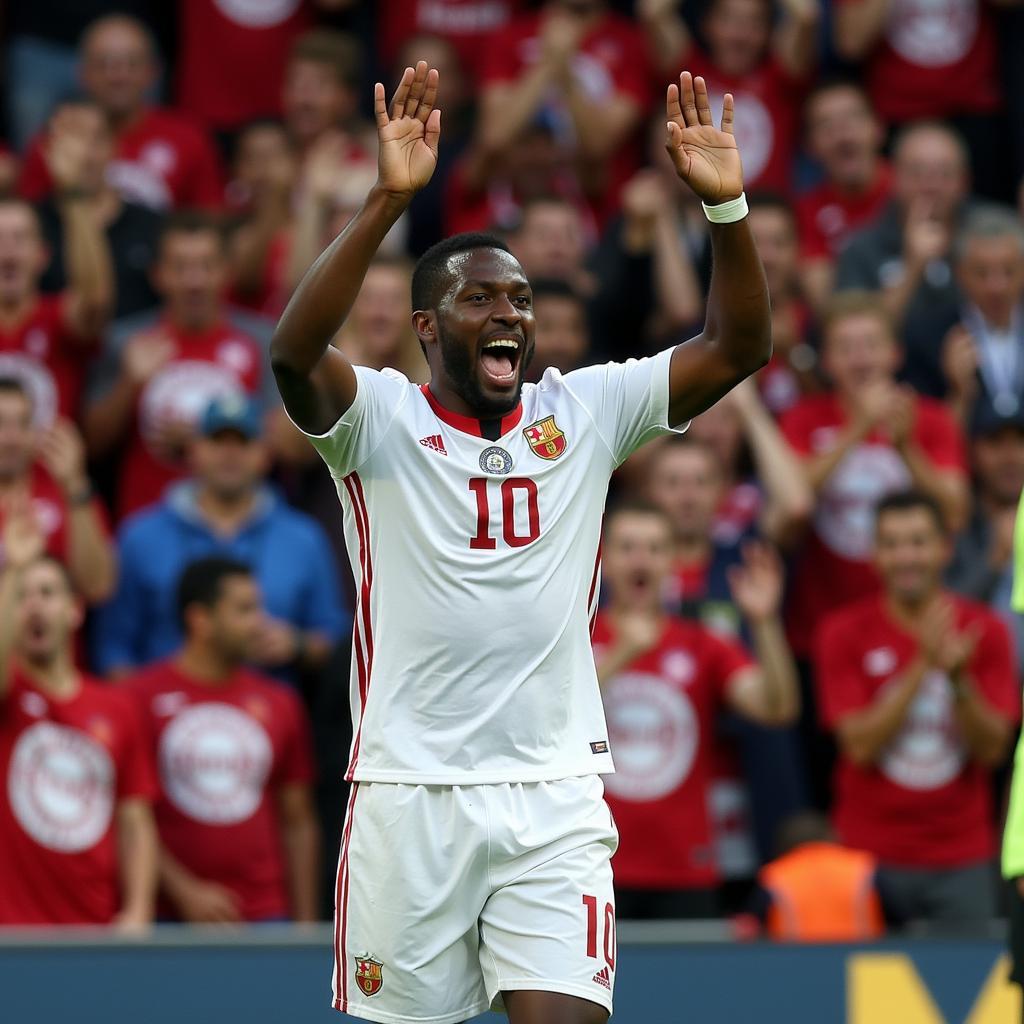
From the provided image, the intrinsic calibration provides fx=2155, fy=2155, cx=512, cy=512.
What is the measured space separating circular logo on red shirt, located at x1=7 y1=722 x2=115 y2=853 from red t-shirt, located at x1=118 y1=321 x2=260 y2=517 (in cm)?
182

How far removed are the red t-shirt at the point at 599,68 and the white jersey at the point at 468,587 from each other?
6.50 metres

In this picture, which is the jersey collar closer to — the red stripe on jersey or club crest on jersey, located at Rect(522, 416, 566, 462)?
club crest on jersey, located at Rect(522, 416, 566, 462)

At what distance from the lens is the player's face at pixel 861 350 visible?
9.35 meters

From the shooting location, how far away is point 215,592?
8.20 metres

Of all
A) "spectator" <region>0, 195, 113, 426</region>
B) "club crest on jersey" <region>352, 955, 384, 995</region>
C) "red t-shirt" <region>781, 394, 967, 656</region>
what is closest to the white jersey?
"club crest on jersey" <region>352, 955, 384, 995</region>

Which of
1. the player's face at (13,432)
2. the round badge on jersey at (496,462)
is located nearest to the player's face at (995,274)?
the player's face at (13,432)

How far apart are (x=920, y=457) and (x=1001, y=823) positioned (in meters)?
1.60

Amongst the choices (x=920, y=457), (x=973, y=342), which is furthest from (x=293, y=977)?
(x=973, y=342)

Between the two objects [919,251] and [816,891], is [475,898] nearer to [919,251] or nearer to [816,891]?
[816,891]

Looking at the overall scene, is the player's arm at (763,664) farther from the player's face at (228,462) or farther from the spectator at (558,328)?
the player's face at (228,462)

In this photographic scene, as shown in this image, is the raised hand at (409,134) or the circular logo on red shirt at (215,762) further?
the circular logo on red shirt at (215,762)

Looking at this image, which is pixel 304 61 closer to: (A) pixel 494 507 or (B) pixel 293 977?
(B) pixel 293 977

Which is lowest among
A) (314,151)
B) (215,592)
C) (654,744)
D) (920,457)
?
(654,744)

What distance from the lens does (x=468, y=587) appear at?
16.2 ft
